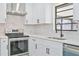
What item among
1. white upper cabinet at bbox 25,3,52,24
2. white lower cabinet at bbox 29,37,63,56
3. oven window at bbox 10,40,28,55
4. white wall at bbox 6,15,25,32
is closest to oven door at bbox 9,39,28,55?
oven window at bbox 10,40,28,55

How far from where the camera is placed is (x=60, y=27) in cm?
204

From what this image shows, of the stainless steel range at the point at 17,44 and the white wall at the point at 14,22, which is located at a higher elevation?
the white wall at the point at 14,22

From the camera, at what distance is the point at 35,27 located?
2447 millimetres

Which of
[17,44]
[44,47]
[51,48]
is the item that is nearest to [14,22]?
[17,44]

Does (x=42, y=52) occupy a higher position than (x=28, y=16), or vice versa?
(x=28, y=16)

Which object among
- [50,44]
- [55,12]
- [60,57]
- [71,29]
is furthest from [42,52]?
[55,12]

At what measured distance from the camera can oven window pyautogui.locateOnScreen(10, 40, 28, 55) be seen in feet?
7.32

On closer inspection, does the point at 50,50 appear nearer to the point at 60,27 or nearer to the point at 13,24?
the point at 60,27

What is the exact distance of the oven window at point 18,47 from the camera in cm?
223

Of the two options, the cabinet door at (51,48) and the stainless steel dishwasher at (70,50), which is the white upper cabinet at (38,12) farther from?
the stainless steel dishwasher at (70,50)

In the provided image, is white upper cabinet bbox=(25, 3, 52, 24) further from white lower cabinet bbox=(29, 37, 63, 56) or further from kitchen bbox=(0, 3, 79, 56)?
white lower cabinet bbox=(29, 37, 63, 56)

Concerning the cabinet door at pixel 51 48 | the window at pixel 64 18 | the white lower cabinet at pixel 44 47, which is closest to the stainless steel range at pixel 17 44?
the white lower cabinet at pixel 44 47

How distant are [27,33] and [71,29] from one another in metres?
0.92

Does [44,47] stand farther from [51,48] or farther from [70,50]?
[70,50]
